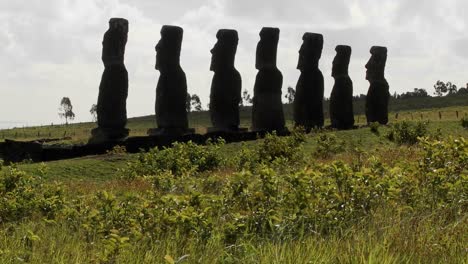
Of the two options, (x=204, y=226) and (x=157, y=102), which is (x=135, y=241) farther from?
(x=157, y=102)

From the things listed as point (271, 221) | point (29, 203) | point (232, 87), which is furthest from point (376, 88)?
point (271, 221)

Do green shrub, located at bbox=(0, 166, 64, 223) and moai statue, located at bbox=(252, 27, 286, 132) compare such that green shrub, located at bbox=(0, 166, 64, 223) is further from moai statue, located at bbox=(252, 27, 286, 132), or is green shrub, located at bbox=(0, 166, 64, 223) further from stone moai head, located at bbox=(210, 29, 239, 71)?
moai statue, located at bbox=(252, 27, 286, 132)

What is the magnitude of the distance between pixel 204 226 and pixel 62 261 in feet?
4.30

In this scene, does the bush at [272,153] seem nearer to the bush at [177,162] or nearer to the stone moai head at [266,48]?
the bush at [177,162]

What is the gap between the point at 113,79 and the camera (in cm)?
2203

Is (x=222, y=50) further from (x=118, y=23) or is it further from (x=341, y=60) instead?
(x=341, y=60)

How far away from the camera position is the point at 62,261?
4707 millimetres

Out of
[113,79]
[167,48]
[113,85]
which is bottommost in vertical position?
[113,85]

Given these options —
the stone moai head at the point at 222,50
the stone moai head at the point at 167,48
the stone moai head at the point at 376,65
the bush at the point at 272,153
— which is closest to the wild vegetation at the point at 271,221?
the bush at the point at 272,153

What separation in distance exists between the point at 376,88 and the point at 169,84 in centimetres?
1203

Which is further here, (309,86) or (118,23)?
(309,86)

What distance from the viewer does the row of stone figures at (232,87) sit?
868 inches

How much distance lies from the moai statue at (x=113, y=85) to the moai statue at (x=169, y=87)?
1465mm

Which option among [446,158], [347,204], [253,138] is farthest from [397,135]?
[347,204]
